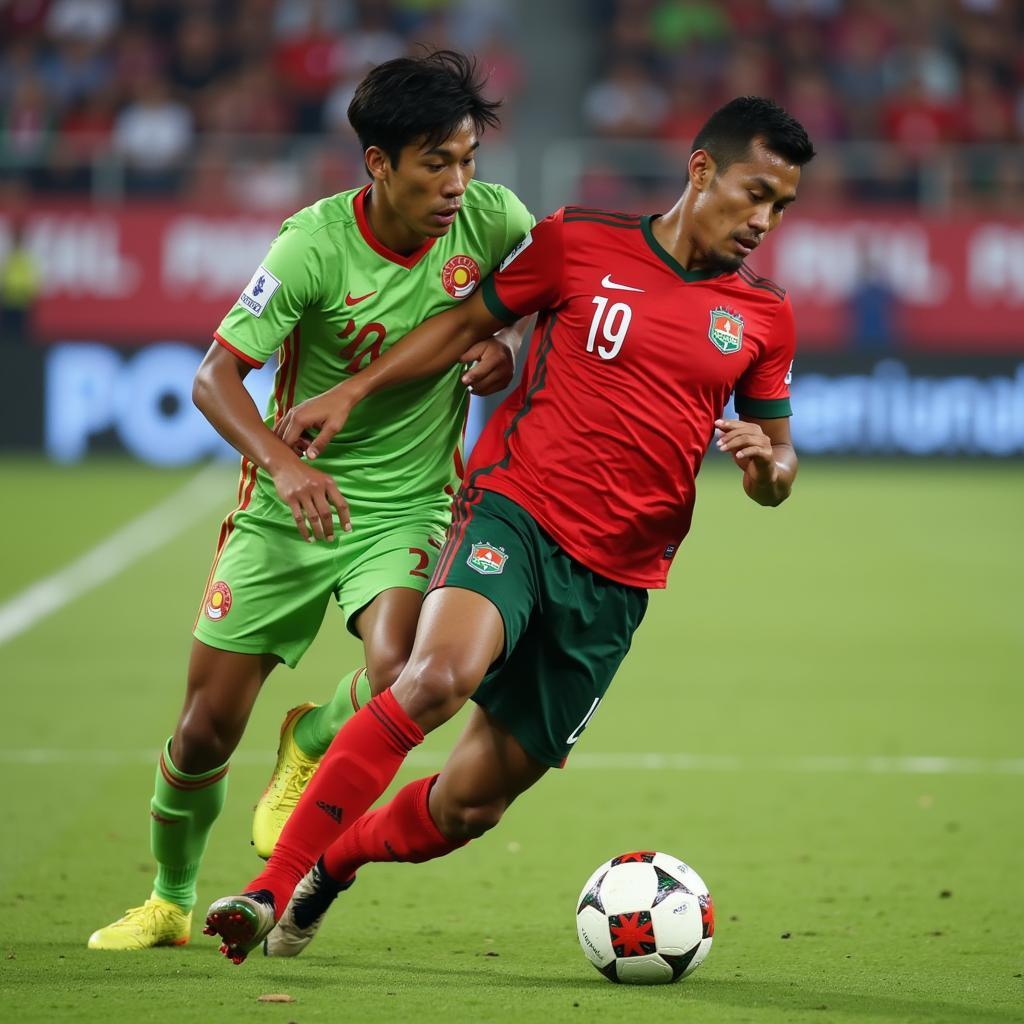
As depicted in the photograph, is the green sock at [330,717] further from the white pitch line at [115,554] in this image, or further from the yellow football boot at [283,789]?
the white pitch line at [115,554]

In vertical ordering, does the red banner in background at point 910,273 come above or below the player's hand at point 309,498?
below

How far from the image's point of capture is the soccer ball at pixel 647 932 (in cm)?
443

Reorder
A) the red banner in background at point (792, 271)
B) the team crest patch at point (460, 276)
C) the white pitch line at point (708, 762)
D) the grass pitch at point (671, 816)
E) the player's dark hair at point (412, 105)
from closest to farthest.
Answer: the grass pitch at point (671, 816) → the player's dark hair at point (412, 105) → the team crest patch at point (460, 276) → the white pitch line at point (708, 762) → the red banner in background at point (792, 271)

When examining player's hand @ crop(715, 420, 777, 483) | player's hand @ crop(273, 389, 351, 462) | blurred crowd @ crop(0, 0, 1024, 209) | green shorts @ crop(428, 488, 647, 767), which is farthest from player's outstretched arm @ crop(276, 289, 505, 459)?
blurred crowd @ crop(0, 0, 1024, 209)

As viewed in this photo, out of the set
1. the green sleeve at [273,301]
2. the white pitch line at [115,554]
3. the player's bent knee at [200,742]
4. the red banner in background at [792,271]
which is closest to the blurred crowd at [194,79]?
the red banner in background at [792,271]

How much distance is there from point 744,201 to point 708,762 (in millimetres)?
3480

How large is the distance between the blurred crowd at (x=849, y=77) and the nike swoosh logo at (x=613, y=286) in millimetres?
14655

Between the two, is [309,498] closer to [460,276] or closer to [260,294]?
[260,294]

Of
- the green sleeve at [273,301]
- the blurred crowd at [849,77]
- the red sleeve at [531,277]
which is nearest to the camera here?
the green sleeve at [273,301]

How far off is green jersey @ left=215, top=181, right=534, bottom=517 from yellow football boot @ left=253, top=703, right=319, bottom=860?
0.71 metres

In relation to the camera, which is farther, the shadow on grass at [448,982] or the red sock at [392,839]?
the red sock at [392,839]

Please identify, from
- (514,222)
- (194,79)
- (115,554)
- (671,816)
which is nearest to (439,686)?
(514,222)

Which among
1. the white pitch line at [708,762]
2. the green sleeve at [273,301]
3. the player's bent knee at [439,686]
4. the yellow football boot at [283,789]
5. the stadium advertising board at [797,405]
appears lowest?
the stadium advertising board at [797,405]

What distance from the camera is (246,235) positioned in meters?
18.3
